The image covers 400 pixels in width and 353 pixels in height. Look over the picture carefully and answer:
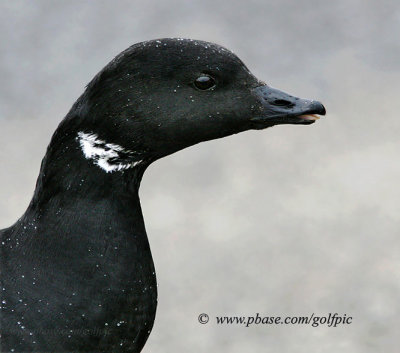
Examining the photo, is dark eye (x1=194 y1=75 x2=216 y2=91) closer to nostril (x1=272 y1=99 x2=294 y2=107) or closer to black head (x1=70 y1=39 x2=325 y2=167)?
black head (x1=70 y1=39 x2=325 y2=167)

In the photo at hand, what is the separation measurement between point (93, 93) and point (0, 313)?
0.92 metres

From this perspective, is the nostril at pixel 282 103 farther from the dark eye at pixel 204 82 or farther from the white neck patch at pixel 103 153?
the white neck patch at pixel 103 153

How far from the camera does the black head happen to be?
391 cm

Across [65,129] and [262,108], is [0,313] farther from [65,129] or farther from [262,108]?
[262,108]

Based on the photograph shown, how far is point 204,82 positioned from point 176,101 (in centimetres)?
14

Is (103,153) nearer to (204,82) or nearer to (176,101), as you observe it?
(176,101)

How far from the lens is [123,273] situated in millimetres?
4031

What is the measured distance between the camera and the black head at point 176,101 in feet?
12.8

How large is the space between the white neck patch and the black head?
2 cm

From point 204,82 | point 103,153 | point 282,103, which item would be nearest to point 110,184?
point 103,153

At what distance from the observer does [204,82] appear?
13.2ft

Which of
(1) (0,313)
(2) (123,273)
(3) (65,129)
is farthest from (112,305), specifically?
(3) (65,129)

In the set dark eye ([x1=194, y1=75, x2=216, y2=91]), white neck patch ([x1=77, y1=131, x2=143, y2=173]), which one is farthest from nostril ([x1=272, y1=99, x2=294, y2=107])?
white neck patch ([x1=77, y1=131, x2=143, y2=173])

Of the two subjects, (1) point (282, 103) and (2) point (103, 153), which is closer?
(2) point (103, 153)
